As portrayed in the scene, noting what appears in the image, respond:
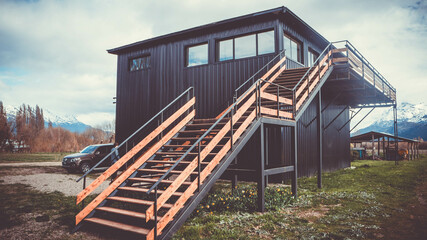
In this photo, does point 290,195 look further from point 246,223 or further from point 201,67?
point 201,67

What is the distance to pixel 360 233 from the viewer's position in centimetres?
567

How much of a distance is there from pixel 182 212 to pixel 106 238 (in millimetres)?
1504

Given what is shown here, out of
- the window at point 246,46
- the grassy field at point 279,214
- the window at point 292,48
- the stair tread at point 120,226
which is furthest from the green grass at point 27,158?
the stair tread at point 120,226

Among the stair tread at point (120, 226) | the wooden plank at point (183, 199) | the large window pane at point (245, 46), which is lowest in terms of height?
the stair tread at point (120, 226)

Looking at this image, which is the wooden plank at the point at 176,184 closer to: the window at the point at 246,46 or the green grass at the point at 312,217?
the green grass at the point at 312,217

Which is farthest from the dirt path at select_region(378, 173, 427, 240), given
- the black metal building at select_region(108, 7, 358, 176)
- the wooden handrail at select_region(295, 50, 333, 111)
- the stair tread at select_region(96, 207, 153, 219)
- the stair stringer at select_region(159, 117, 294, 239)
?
the stair tread at select_region(96, 207, 153, 219)

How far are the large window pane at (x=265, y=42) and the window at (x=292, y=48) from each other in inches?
30.1

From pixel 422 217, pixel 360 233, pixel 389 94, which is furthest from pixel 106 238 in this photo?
pixel 389 94

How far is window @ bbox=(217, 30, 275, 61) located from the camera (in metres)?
13.1

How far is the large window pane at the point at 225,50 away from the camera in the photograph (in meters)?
14.0

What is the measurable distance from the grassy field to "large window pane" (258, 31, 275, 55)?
6.21 metres

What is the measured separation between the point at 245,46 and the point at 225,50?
1056 millimetres

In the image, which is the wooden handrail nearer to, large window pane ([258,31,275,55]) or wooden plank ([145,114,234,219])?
large window pane ([258,31,275,55])

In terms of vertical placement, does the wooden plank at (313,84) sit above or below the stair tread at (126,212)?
above
